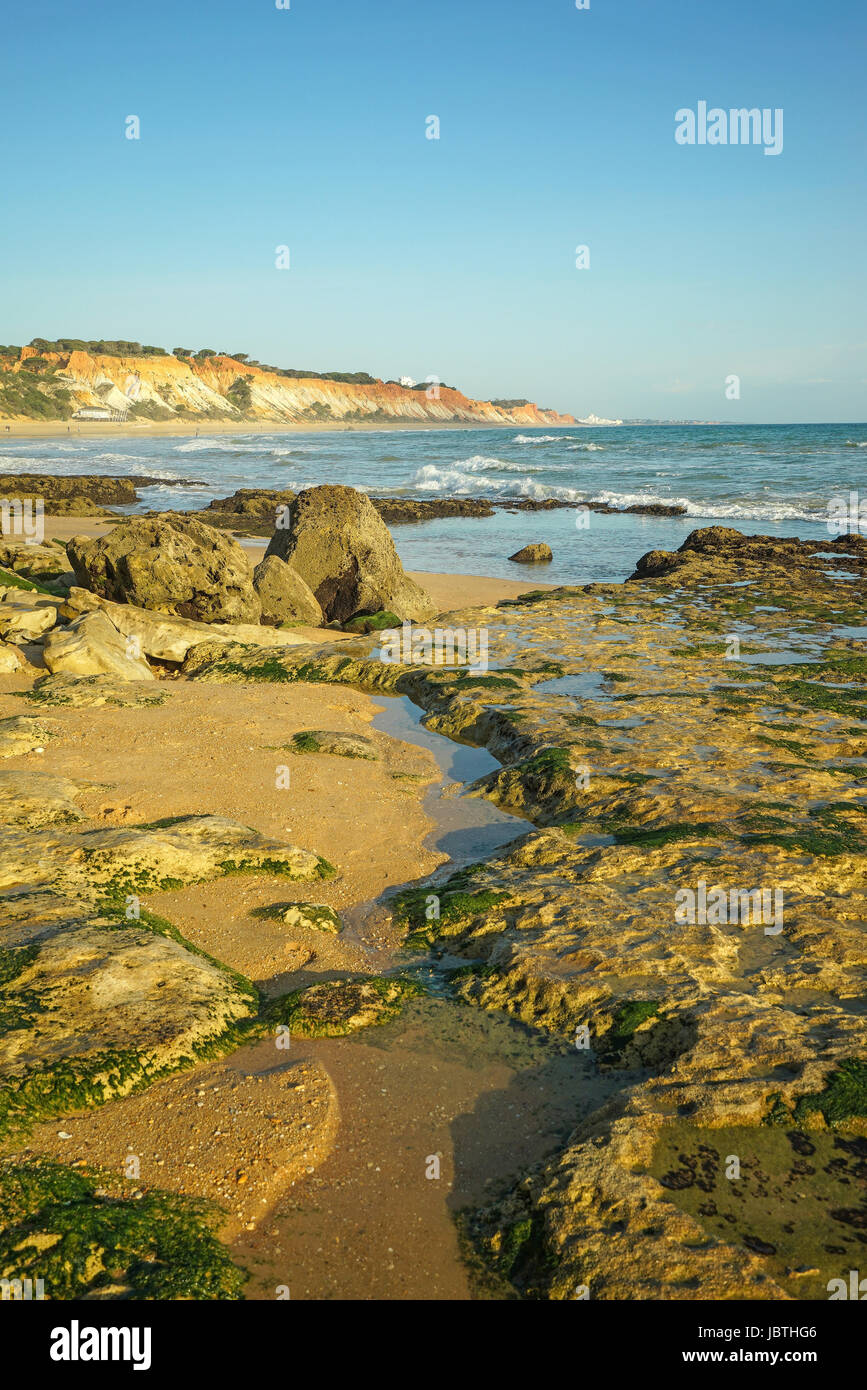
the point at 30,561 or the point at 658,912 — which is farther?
the point at 30,561

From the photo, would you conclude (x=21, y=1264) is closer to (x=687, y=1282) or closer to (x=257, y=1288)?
(x=257, y=1288)

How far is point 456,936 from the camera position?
5.91 meters

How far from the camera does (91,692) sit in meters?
10.1

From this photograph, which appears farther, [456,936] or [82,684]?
[82,684]

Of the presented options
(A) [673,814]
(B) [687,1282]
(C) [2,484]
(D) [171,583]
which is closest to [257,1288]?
(B) [687,1282]

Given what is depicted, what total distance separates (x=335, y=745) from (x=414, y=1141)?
213 inches

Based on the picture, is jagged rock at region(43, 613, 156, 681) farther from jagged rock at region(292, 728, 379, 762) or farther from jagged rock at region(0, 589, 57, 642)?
jagged rock at region(292, 728, 379, 762)

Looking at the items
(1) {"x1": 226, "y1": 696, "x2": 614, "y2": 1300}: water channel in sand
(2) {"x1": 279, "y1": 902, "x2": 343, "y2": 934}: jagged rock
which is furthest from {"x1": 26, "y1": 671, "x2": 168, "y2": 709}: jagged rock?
(1) {"x1": 226, "y1": 696, "x2": 614, "y2": 1300}: water channel in sand

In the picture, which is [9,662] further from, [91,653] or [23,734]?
[23,734]

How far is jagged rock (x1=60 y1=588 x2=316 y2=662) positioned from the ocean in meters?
9.34

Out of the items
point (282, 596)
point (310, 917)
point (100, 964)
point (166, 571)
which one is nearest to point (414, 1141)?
point (100, 964)

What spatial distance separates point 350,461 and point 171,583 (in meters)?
44.5

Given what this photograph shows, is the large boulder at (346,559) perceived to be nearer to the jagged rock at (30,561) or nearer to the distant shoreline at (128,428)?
the jagged rock at (30,561)

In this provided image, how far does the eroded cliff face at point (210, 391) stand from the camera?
314 feet
